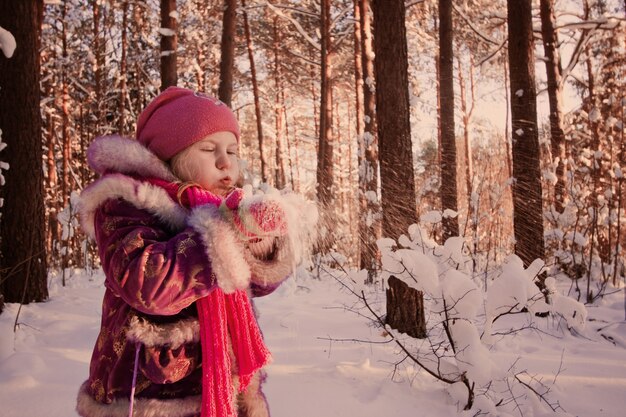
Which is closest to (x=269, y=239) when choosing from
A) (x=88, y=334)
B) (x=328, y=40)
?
(x=88, y=334)

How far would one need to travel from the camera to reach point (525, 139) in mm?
5523

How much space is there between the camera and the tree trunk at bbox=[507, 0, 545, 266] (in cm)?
546

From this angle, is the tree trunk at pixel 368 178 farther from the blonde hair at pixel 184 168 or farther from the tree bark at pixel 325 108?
the blonde hair at pixel 184 168

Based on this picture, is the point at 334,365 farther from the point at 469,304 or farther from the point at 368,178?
the point at 368,178

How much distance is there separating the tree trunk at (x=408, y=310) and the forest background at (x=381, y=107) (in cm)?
53

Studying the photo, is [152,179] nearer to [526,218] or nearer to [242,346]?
[242,346]

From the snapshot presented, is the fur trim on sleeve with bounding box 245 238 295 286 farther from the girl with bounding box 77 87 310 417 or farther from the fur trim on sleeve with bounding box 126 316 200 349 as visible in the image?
the fur trim on sleeve with bounding box 126 316 200 349

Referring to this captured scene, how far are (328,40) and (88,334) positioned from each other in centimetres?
953

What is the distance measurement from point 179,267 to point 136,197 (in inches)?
9.6

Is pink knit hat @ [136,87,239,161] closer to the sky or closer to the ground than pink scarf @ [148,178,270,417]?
closer to the sky

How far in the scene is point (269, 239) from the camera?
1066 mm

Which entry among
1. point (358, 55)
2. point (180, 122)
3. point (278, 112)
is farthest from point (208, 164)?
point (278, 112)

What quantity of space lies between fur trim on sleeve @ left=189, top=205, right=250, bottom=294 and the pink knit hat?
307 millimetres

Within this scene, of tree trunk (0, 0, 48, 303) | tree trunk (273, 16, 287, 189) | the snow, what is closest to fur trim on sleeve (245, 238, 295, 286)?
the snow
